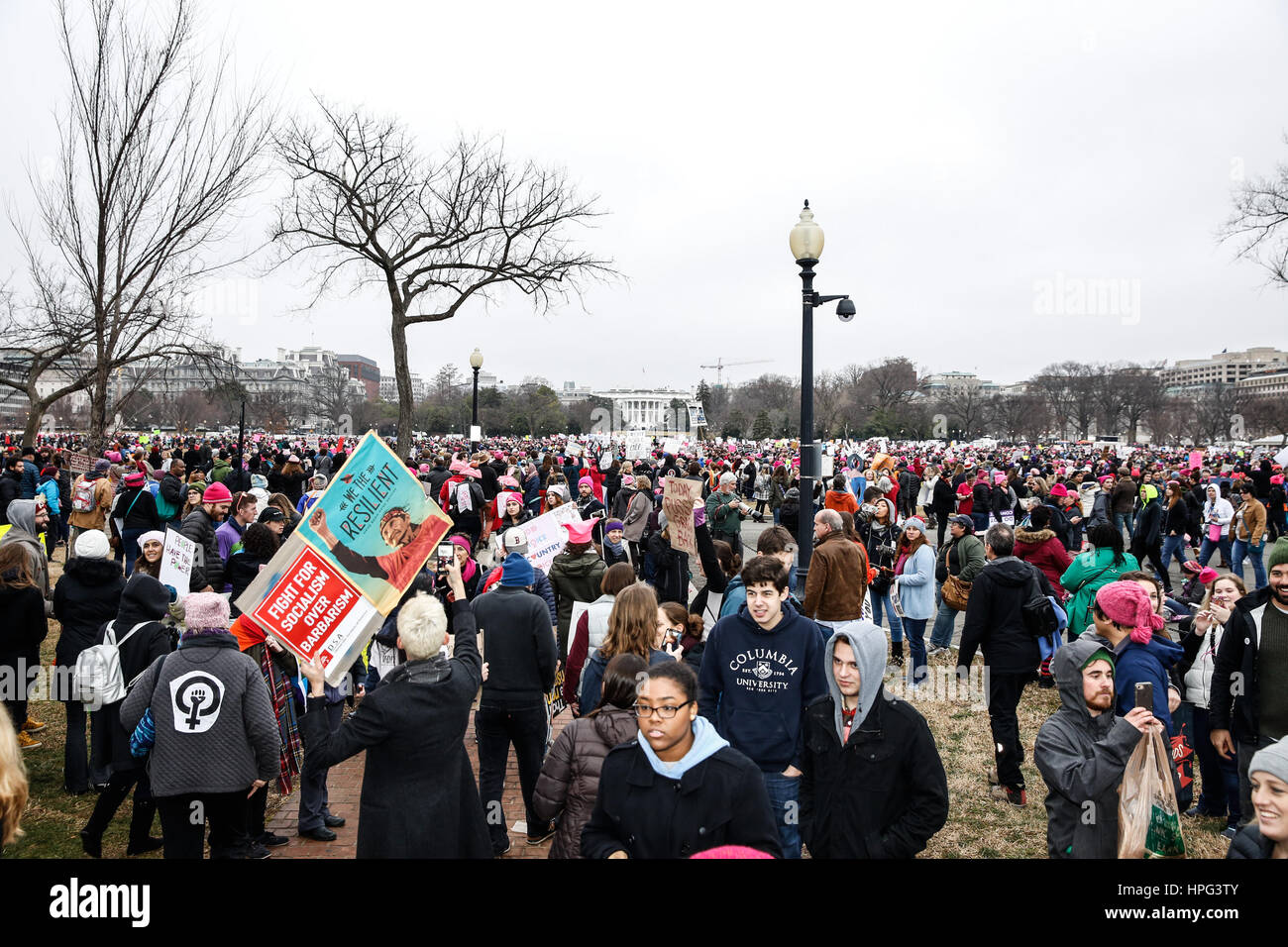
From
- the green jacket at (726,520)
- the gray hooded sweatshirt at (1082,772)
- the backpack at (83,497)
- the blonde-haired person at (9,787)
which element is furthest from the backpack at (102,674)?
the green jacket at (726,520)

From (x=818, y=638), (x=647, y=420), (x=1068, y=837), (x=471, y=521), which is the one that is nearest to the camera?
(x=1068, y=837)

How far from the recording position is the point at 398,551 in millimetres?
4570

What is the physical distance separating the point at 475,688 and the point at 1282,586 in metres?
4.66

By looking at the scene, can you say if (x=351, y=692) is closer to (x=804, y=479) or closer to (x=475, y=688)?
(x=475, y=688)

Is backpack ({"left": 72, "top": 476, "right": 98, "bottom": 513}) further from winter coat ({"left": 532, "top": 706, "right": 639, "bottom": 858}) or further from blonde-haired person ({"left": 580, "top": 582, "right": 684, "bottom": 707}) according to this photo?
winter coat ({"left": 532, "top": 706, "right": 639, "bottom": 858})

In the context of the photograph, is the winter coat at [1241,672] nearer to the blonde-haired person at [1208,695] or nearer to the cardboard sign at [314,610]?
the blonde-haired person at [1208,695]

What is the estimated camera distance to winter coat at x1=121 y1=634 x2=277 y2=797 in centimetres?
417

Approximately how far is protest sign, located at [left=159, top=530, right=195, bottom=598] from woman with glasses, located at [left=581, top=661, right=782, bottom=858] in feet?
16.6

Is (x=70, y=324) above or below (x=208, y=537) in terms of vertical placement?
above

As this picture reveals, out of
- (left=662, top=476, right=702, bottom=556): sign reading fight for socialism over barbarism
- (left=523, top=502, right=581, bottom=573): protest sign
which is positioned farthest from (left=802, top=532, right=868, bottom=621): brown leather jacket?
(left=662, top=476, right=702, bottom=556): sign reading fight for socialism over barbarism

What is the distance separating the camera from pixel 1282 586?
→ 4730 mm

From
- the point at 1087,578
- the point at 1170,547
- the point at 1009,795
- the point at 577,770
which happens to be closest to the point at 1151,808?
the point at 577,770

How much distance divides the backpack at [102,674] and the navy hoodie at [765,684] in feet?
12.5
